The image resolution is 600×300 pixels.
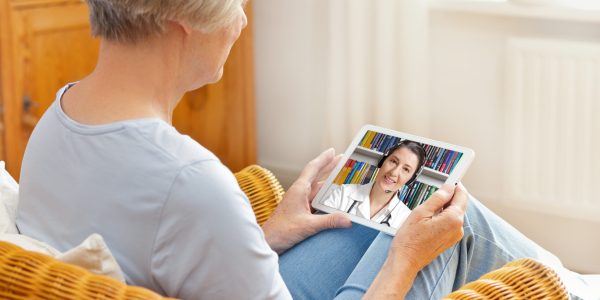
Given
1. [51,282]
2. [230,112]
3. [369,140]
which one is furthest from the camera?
[230,112]

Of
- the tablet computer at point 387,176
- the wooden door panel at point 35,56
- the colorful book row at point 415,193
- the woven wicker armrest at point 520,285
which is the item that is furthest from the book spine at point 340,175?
the wooden door panel at point 35,56

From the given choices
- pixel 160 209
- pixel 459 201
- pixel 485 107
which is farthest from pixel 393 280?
pixel 485 107

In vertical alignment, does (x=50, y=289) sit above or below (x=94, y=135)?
below

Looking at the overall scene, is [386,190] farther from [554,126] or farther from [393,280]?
[554,126]

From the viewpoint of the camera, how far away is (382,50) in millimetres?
2914

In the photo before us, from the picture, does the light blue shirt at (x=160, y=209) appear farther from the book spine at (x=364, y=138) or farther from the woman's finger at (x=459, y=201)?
the book spine at (x=364, y=138)

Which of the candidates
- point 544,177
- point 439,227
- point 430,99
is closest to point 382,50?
point 430,99

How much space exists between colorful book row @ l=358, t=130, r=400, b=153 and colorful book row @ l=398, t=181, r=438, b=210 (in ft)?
0.35

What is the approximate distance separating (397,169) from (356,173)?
0.08 meters

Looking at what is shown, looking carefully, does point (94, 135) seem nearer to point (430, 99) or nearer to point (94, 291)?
point (94, 291)

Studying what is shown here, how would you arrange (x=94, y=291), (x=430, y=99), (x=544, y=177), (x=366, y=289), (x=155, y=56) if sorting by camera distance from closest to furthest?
(x=94, y=291) < (x=155, y=56) < (x=366, y=289) < (x=544, y=177) < (x=430, y=99)

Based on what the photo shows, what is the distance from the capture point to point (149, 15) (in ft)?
3.92

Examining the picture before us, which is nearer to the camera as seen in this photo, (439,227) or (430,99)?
(439,227)

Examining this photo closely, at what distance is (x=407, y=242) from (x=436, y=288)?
0.09 m
